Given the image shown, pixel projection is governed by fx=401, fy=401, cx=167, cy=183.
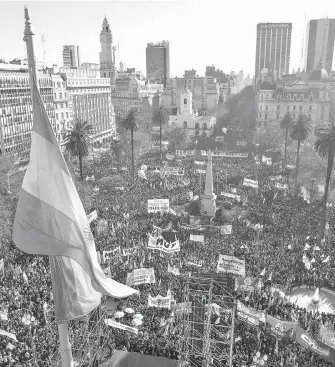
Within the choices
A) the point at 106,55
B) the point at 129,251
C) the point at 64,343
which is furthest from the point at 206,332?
the point at 106,55

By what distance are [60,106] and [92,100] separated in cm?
1294

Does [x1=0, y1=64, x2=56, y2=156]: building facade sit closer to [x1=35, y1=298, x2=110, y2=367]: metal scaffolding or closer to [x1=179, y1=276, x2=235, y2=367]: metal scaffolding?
[x1=35, y1=298, x2=110, y2=367]: metal scaffolding

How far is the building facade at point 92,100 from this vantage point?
236 feet

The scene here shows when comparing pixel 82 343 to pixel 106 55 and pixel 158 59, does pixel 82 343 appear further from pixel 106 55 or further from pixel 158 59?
Result: pixel 158 59

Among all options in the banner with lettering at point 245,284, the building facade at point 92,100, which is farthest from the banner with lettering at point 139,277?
the building facade at point 92,100

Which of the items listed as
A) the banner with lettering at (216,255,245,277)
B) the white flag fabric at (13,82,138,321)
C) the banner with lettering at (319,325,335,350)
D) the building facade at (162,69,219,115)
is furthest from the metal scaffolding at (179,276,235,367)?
the building facade at (162,69,219,115)

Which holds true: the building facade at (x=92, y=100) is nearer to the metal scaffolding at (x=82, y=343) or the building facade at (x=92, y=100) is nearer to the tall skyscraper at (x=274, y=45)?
the metal scaffolding at (x=82, y=343)

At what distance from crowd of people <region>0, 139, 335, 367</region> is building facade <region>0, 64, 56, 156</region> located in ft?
65.4

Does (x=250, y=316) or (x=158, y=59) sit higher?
(x=158, y=59)

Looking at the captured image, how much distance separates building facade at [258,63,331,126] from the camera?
286 feet

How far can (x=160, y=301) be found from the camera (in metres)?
19.0

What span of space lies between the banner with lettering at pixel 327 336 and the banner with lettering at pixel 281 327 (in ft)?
3.67

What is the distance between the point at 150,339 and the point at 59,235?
30.6 feet

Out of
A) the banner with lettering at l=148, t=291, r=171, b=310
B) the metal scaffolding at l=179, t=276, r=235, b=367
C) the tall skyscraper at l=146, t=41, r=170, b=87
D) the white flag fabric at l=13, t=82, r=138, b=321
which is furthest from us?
the tall skyscraper at l=146, t=41, r=170, b=87
